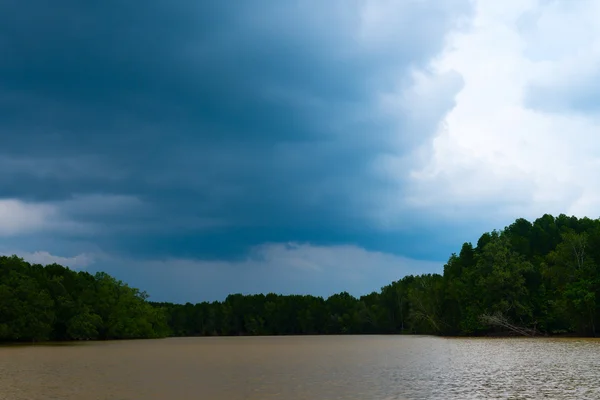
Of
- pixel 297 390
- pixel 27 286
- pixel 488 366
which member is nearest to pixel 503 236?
pixel 488 366

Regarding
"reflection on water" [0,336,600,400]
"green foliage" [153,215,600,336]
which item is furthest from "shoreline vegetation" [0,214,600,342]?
"reflection on water" [0,336,600,400]

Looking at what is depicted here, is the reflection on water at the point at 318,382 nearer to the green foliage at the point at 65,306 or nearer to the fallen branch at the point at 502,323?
the fallen branch at the point at 502,323

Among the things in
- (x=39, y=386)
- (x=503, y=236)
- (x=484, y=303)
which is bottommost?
(x=39, y=386)

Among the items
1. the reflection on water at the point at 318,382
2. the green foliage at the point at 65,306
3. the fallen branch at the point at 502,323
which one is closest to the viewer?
the reflection on water at the point at 318,382

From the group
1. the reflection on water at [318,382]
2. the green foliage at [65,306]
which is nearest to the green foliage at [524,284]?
the reflection on water at [318,382]

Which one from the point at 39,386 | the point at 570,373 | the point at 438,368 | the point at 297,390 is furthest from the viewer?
the point at 438,368

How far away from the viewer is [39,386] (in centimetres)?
3372

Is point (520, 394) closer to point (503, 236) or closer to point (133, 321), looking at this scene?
point (503, 236)

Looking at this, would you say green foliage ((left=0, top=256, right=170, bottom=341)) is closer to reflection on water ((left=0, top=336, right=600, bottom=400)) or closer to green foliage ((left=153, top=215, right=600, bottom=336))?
reflection on water ((left=0, top=336, right=600, bottom=400))

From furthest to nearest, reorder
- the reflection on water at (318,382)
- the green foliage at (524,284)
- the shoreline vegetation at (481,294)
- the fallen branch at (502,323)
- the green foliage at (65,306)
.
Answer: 1. the fallen branch at (502,323)
2. the green foliage at (65,306)
3. the shoreline vegetation at (481,294)
4. the green foliage at (524,284)
5. the reflection on water at (318,382)

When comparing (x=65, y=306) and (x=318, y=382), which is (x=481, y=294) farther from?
(x=318, y=382)

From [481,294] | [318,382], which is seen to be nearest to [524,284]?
[481,294]

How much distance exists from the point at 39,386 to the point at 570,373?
32666mm

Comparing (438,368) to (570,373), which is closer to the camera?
(570,373)
